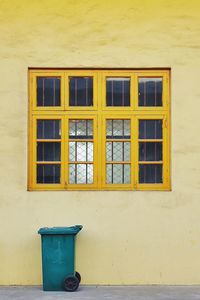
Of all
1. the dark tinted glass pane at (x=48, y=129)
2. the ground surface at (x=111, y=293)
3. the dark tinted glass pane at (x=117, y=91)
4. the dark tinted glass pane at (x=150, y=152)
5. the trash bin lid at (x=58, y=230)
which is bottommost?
the ground surface at (x=111, y=293)

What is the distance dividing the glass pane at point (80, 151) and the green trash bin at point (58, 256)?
1260 millimetres

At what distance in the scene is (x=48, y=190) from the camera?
1121cm

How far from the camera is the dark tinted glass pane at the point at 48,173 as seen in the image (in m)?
11.3

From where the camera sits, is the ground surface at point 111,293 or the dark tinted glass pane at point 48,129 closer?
the ground surface at point 111,293

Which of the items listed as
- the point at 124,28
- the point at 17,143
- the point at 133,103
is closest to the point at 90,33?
the point at 124,28

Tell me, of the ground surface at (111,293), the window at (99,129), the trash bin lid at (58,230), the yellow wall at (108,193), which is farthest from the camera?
the window at (99,129)

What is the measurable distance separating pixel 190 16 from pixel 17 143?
3318mm

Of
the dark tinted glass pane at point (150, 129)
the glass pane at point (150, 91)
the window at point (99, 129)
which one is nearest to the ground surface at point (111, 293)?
the window at point (99, 129)

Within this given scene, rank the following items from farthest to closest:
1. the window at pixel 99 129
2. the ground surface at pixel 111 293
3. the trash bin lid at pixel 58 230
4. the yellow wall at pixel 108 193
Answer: the window at pixel 99 129 → the yellow wall at pixel 108 193 → the trash bin lid at pixel 58 230 → the ground surface at pixel 111 293

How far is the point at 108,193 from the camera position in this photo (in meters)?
11.2

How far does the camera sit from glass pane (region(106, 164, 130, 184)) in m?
11.3

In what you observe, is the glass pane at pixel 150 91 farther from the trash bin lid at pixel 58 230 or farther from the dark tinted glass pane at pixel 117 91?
the trash bin lid at pixel 58 230

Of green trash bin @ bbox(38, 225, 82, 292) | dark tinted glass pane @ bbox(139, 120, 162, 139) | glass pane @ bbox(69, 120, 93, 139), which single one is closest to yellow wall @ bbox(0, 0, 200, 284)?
dark tinted glass pane @ bbox(139, 120, 162, 139)

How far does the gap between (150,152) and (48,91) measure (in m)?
1.85
